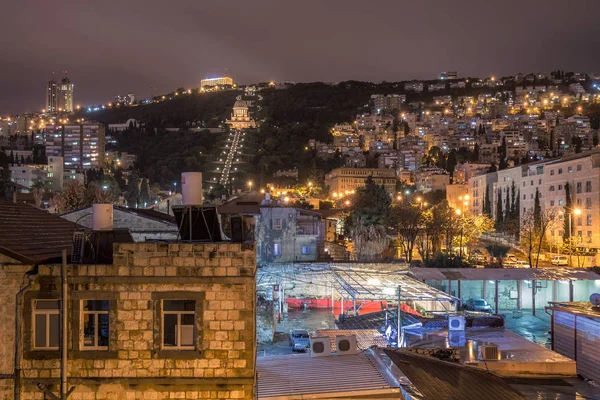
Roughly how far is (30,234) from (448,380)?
9.66 metres

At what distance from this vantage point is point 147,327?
9086 mm

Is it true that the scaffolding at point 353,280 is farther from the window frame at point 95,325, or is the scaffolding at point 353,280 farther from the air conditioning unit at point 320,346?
the window frame at point 95,325

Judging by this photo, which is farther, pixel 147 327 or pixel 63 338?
pixel 147 327

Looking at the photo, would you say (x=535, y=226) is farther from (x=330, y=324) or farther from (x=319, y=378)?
(x=319, y=378)

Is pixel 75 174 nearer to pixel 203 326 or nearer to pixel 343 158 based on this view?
pixel 343 158

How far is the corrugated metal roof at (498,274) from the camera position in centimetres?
3095

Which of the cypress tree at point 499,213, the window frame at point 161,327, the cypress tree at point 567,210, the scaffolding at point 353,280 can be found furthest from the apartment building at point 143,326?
the cypress tree at point 499,213

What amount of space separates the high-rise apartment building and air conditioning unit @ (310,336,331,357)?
16380cm

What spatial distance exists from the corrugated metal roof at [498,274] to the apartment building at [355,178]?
8211 cm

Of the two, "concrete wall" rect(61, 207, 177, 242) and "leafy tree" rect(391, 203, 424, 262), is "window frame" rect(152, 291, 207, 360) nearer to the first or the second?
"concrete wall" rect(61, 207, 177, 242)

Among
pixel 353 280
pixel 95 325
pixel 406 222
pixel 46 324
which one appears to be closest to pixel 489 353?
pixel 95 325

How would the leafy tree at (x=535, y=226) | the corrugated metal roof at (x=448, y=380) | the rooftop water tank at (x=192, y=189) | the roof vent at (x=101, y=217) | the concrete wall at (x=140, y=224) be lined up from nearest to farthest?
the rooftop water tank at (x=192, y=189) < the roof vent at (x=101, y=217) < the corrugated metal roof at (x=448, y=380) < the concrete wall at (x=140, y=224) < the leafy tree at (x=535, y=226)

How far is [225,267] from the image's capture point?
9086mm

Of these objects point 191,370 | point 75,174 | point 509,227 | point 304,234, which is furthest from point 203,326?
point 75,174
